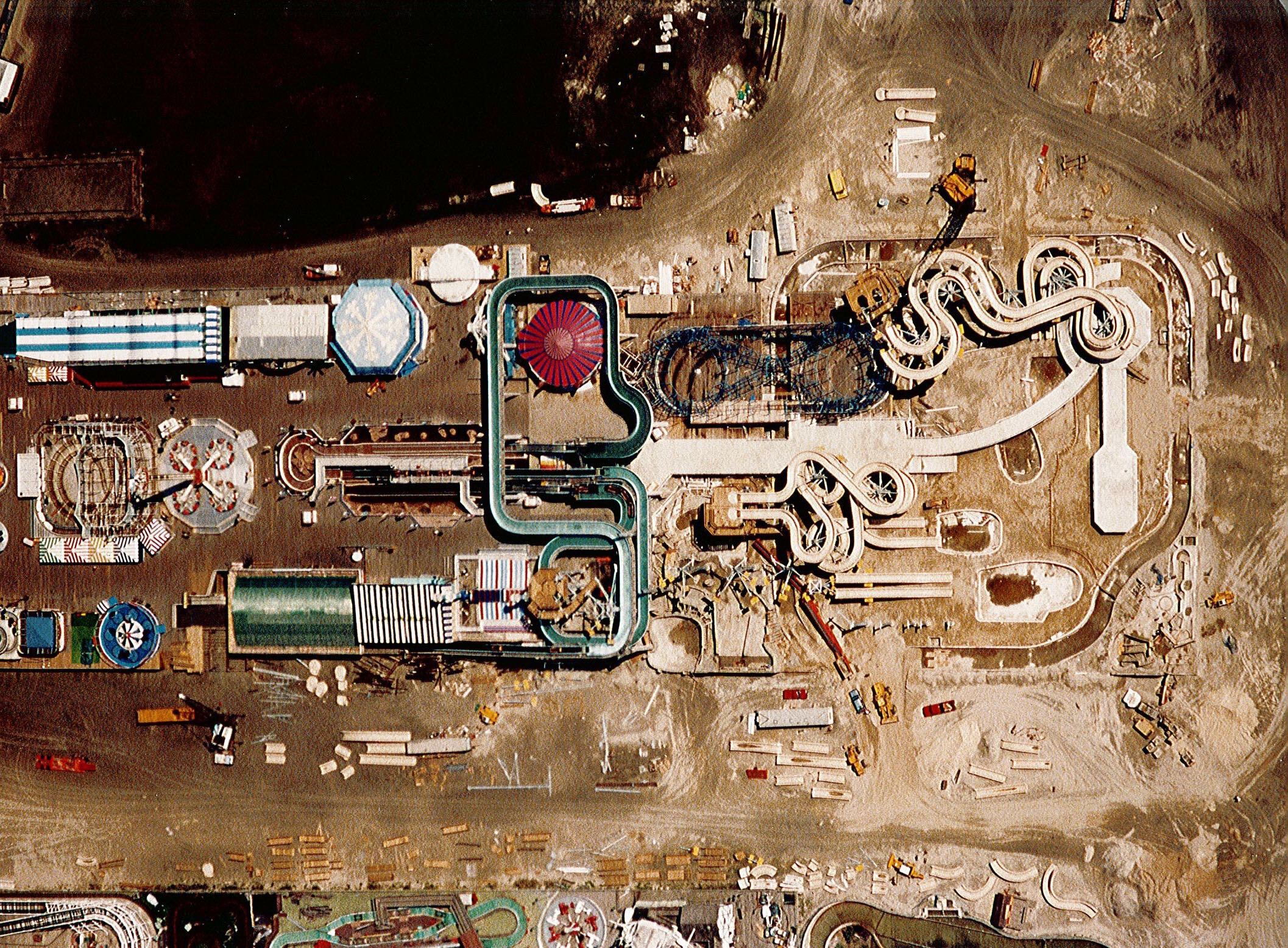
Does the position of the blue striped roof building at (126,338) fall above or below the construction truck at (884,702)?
above

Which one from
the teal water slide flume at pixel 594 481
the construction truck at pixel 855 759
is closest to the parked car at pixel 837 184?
the teal water slide flume at pixel 594 481

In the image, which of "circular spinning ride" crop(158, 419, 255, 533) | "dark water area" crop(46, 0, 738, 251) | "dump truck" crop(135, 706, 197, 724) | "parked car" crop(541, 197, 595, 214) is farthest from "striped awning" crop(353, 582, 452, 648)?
"parked car" crop(541, 197, 595, 214)

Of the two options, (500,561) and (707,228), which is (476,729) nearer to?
(500,561)

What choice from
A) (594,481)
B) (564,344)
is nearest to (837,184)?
(564,344)

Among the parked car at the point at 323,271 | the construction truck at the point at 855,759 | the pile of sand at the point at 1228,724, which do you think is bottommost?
the construction truck at the point at 855,759

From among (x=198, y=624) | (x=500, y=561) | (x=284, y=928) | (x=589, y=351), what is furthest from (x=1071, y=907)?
(x=198, y=624)

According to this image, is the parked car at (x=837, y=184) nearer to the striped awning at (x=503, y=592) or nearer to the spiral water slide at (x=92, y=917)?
the striped awning at (x=503, y=592)

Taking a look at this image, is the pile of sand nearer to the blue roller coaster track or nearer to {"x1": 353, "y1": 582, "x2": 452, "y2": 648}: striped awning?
the blue roller coaster track
